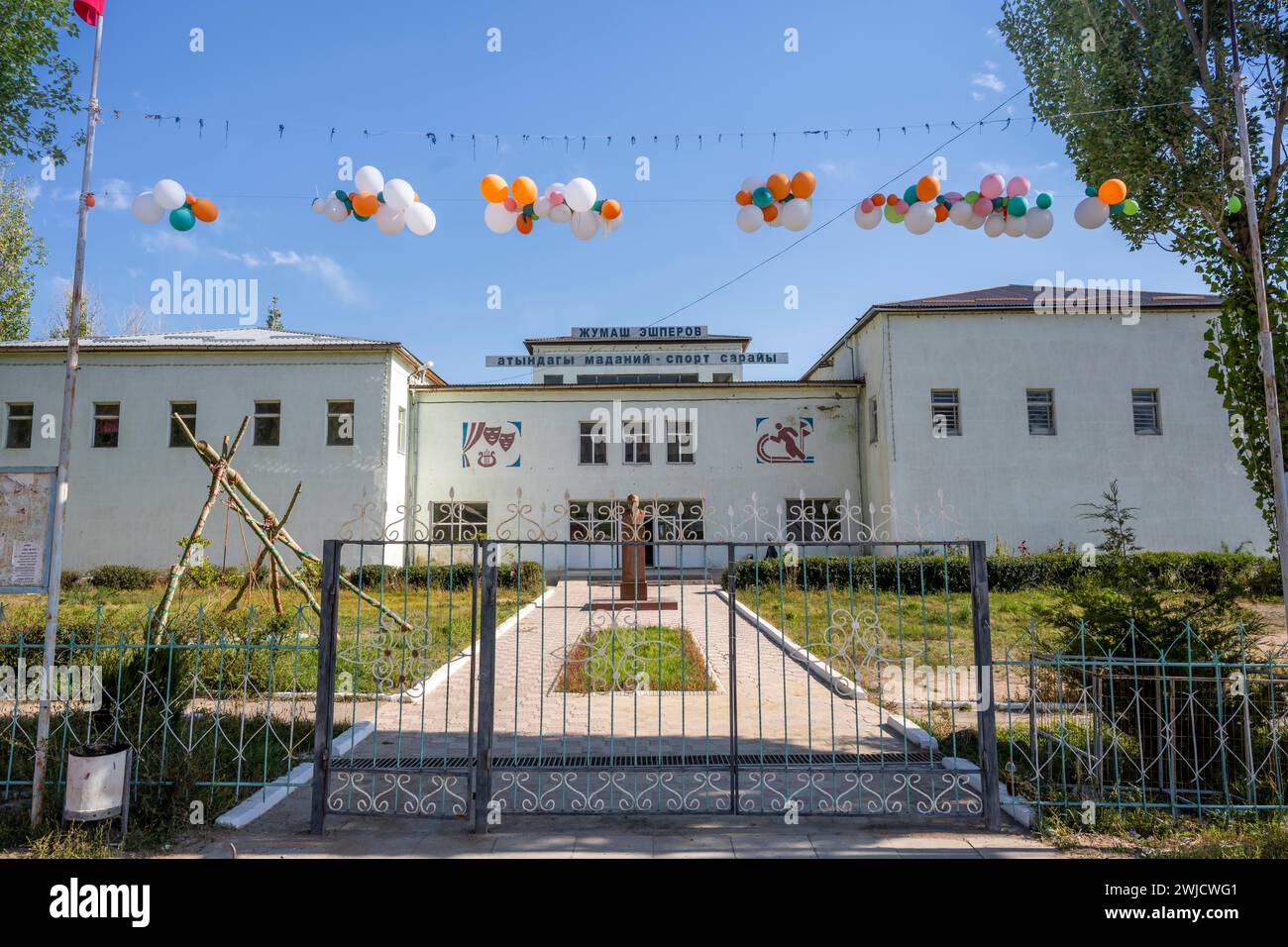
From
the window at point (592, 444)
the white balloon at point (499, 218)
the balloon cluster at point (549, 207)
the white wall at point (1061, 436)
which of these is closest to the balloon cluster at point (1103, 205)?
the balloon cluster at point (549, 207)

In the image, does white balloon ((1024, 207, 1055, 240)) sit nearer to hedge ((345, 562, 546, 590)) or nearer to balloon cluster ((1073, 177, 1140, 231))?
balloon cluster ((1073, 177, 1140, 231))

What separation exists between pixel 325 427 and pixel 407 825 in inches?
708

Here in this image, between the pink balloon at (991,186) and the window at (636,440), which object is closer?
the pink balloon at (991,186)

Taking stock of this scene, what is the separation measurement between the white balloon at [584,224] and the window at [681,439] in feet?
53.1

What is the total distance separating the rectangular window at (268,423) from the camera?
2127cm

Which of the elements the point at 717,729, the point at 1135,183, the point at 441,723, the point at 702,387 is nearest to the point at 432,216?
the point at 441,723

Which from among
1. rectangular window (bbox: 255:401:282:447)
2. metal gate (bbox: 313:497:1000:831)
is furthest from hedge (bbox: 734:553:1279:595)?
rectangular window (bbox: 255:401:282:447)

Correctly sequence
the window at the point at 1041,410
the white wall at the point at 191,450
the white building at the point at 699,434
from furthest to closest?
the white wall at the point at 191,450, the window at the point at 1041,410, the white building at the point at 699,434

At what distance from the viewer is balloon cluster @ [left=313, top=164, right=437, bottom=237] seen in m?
5.83

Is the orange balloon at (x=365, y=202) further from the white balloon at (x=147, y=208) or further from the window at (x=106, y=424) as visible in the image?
the window at (x=106, y=424)

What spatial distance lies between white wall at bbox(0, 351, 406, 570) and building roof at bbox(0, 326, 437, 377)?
0.23m

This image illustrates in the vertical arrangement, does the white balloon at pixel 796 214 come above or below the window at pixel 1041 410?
below

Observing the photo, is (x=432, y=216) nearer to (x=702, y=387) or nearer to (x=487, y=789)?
(x=487, y=789)

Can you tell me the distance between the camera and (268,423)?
21.4m
